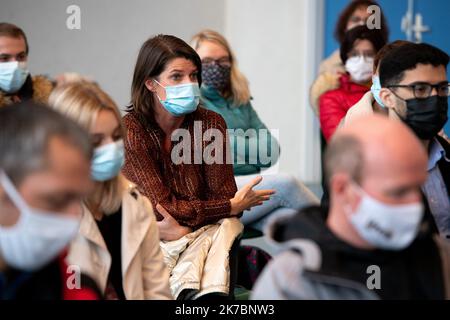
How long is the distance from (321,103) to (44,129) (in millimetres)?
2881

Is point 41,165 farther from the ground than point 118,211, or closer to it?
farther from the ground

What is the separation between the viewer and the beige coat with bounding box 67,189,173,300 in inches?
87.5

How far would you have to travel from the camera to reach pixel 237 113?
427 cm

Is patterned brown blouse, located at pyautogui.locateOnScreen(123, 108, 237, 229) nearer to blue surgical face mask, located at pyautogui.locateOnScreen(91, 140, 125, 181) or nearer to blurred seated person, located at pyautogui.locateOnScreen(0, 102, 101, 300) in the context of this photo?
blue surgical face mask, located at pyautogui.locateOnScreen(91, 140, 125, 181)

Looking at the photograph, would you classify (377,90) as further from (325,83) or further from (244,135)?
(325,83)

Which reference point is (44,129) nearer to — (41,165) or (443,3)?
(41,165)

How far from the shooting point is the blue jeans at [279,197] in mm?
3908

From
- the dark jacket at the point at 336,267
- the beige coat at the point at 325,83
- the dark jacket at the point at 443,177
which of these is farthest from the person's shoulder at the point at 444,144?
the beige coat at the point at 325,83

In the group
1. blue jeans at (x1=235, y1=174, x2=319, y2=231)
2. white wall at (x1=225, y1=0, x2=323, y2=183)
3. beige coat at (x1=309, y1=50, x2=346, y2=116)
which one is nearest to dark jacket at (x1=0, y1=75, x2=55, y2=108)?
blue jeans at (x1=235, y1=174, x2=319, y2=231)

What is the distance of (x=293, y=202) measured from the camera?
3.98 metres

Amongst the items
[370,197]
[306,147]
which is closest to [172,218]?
[370,197]

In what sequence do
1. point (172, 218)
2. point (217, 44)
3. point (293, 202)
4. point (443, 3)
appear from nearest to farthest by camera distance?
point (172, 218) → point (293, 202) → point (217, 44) → point (443, 3)

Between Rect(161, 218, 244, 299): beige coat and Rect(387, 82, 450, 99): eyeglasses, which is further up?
Rect(387, 82, 450, 99): eyeglasses

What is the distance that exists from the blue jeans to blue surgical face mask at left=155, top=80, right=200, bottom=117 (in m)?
0.83
